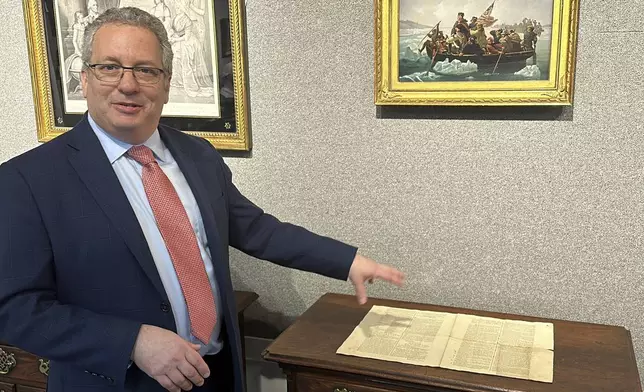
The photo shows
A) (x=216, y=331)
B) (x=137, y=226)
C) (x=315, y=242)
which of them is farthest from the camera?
(x=315, y=242)

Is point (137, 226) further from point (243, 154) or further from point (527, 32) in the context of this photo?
point (527, 32)

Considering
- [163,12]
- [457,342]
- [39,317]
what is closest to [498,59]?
[457,342]

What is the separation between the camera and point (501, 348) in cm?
160

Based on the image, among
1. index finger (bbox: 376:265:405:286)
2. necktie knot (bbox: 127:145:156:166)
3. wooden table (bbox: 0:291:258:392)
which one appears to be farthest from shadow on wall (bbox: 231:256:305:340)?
necktie knot (bbox: 127:145:156:166)

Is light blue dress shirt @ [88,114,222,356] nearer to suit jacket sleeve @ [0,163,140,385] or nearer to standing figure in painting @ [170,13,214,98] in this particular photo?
suit jacket sleeve @ [0,163,140,385]

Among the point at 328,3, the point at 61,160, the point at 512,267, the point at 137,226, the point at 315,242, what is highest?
the point at 328,3

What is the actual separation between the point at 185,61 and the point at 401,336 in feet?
3.98

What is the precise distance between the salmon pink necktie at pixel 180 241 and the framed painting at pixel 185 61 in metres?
0.69

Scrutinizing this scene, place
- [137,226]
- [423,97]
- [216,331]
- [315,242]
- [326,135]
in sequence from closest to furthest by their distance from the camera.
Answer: [137,226] < [216,331] < [315,242] < [423,97] < [326,135]

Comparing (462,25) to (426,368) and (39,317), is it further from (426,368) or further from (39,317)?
(39,317)

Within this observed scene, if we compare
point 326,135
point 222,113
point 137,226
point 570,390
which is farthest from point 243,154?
point 570,390

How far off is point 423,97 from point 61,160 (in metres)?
1.08

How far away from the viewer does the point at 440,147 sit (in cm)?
191

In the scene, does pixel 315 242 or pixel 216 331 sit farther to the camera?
pixel 315 242
